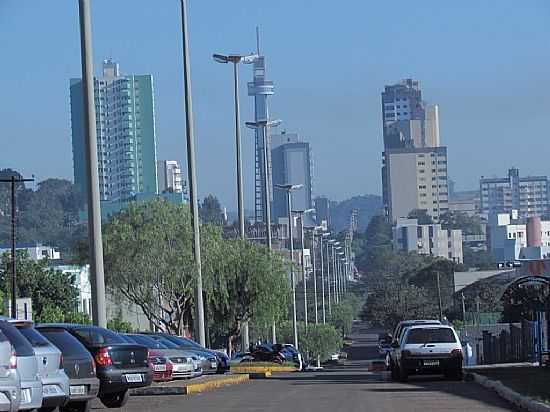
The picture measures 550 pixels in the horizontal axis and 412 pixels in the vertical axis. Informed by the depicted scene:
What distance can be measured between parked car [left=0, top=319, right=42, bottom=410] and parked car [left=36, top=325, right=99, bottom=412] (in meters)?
3.02

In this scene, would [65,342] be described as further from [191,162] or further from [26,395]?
[191,162]

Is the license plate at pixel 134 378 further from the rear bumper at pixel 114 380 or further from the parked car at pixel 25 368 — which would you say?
the parked car at pixel 25 368

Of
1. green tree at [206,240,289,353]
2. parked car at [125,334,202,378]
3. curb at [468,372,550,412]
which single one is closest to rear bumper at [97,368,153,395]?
curb at [468,372,550,412]

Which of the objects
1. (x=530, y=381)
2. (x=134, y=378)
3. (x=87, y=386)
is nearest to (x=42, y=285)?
(x=530, y=381)

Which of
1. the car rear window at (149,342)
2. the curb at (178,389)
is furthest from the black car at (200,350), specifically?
the curb at (178,389)

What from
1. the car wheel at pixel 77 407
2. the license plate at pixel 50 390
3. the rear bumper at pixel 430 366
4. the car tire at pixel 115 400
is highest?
the license plate at pixel 50 390

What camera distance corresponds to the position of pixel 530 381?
101 feet

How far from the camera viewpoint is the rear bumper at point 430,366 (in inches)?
1460

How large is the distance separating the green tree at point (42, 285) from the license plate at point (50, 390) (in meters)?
61.8

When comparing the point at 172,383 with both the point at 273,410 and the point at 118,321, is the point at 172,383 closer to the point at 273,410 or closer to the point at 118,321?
the point at 273,410

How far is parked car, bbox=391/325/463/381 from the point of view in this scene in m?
37.1

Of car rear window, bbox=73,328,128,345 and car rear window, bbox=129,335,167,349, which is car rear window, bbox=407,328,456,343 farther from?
car rear window, bbox=73,328,128,345

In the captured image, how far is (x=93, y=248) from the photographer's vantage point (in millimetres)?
32031

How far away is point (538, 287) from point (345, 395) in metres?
34.0
